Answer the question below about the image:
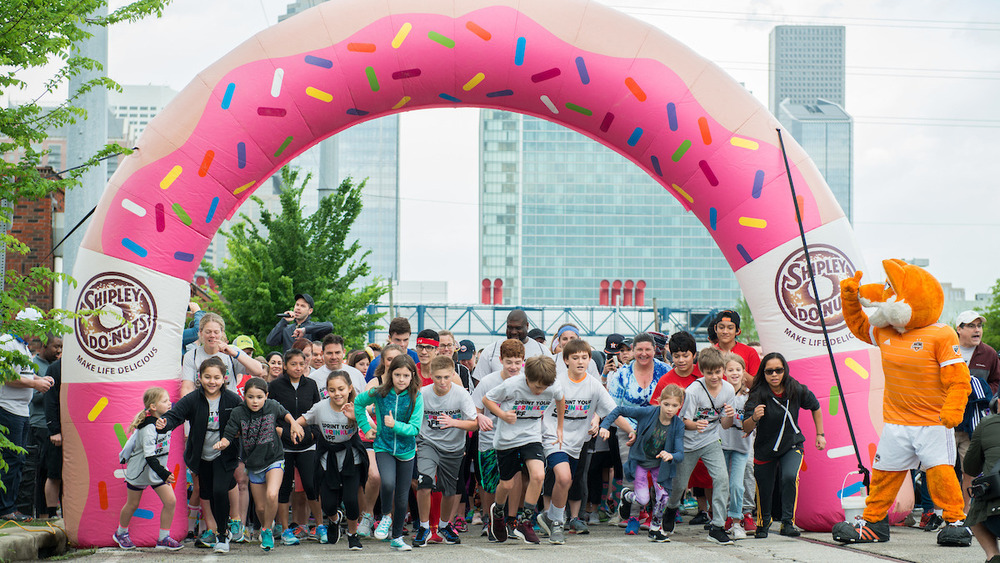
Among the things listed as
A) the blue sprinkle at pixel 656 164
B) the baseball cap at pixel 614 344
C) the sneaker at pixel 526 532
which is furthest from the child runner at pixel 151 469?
the blue sprinkle at pixel 656 164

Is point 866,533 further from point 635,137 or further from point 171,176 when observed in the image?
point 171,176

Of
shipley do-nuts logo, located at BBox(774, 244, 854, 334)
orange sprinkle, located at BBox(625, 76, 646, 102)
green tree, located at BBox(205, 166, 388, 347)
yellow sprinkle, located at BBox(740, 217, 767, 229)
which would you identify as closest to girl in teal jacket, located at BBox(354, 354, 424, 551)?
orange sprinkle, located at BBox(625, 76, 646, 102)

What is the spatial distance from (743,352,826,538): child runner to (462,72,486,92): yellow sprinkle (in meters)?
3.31

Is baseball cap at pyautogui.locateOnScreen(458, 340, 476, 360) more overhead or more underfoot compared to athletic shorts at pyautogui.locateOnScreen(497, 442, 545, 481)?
more overhead

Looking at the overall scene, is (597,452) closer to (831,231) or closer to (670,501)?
(670,501)

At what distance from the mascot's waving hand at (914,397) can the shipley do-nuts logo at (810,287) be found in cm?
85

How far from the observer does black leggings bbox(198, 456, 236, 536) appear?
7531 mm

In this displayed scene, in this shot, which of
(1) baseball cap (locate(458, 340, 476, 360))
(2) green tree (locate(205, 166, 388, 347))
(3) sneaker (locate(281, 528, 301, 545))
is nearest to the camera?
(3) sneaker (locate(281, 528, 301, 545))

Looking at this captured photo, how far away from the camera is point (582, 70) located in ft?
27.5

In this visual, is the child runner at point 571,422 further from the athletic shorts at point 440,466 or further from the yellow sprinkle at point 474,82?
the yellow sprinkle at point 474,82

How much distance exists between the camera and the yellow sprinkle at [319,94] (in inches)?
328

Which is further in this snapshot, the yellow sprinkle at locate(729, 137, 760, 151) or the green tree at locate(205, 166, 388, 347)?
the green tree at locate(205, 166, 388, 347)

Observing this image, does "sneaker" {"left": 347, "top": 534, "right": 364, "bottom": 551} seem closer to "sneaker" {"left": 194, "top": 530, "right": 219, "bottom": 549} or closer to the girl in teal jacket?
the girl in teal jacket

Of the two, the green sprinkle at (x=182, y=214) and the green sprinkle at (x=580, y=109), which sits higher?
the green sprinkle at (x=580, y=109)
